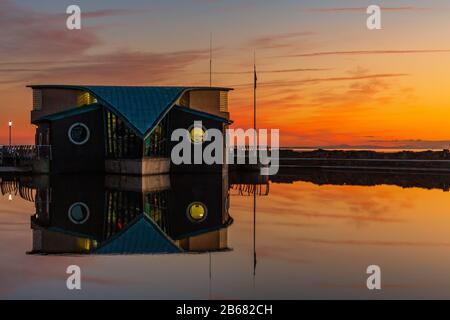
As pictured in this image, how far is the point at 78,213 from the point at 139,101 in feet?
77.0

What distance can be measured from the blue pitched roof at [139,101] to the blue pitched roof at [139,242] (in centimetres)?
2368

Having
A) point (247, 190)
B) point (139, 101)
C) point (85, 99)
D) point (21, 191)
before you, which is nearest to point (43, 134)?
point (85, 99)

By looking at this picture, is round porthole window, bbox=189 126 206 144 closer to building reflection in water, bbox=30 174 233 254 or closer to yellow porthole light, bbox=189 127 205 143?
yellow porthole light, bbox=189 127 205 143

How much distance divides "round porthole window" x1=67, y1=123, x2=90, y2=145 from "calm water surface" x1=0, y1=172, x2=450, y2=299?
22.9 m

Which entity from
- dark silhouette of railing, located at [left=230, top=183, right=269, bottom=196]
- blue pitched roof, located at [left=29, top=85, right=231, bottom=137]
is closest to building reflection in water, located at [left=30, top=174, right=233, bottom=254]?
dark silhouette of railing, located at [left=230, top=183, right=269, bottom=196]

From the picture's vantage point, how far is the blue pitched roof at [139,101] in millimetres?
41719

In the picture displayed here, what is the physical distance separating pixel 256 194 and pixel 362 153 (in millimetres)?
32657

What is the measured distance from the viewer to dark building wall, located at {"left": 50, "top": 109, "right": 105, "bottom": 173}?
4406cm

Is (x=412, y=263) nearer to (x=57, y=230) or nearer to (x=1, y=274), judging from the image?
(x=1, y=274)
